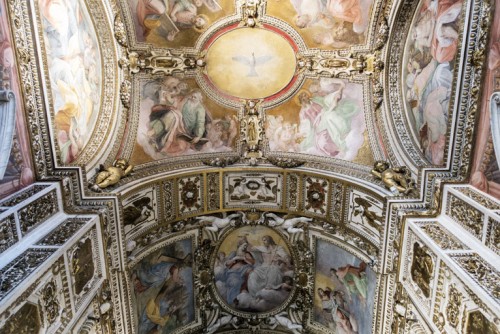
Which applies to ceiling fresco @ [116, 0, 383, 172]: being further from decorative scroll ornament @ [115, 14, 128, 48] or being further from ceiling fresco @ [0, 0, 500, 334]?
decorative scroll ornament @ [115, 14, 128, 48]

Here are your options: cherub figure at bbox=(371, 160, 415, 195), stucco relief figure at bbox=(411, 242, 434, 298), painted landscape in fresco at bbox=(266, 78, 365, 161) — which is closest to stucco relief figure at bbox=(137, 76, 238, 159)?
painted landscape in fresco at bbox=(266, 78, 365, 161)

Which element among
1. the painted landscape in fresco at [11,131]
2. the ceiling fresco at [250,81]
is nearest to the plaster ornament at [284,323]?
the ceiling fresco at [250,81]

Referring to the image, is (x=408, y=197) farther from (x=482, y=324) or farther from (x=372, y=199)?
(x=482, y=324)

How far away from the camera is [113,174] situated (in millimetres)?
9680

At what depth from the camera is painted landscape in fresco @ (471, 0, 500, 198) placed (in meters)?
7.20

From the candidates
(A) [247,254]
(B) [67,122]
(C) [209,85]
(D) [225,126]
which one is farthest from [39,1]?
(A) [247,254]

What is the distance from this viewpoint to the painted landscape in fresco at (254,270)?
467 inches

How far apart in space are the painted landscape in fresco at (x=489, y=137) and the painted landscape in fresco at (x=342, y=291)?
358 centimetres

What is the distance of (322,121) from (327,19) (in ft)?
8.54

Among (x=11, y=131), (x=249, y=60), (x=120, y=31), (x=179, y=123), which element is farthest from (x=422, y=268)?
(x=120, y=31)

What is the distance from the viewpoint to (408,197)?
9070mm

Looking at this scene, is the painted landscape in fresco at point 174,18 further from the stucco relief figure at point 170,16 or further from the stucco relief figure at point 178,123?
the stucco relief figure at point 178,123

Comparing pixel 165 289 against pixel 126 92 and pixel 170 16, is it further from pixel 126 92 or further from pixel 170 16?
pixel 170 16

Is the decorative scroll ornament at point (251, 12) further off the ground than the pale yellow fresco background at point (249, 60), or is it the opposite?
the decorative scroll ornament at point (251, 12)
